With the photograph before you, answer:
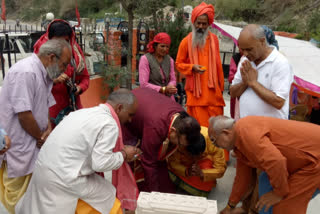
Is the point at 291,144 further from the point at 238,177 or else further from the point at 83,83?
the point at 83,83

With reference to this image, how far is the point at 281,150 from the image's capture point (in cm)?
198

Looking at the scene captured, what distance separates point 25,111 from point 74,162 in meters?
0.52

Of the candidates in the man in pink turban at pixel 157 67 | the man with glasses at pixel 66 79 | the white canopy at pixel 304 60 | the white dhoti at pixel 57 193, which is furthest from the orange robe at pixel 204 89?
the white dhoti at pixel 57 193

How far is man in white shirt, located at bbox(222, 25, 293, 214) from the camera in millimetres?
2236

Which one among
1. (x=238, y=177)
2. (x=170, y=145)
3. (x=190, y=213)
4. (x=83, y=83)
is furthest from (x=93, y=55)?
(x=190, y=213)

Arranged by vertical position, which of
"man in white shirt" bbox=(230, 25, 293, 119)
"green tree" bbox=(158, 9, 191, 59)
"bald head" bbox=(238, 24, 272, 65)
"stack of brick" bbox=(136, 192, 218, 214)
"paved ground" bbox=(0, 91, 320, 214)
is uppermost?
"green tree" bbox=(158, 9, 191, 59)

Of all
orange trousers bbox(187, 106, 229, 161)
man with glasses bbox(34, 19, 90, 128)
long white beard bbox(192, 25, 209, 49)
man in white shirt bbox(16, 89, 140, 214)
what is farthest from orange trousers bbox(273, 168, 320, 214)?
man with glasses bbox(34, 19, 90, 128)

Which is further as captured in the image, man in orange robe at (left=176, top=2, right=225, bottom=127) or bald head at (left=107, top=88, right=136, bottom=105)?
man in orange robe at (left=176, top=2, right=225, bottom=127)

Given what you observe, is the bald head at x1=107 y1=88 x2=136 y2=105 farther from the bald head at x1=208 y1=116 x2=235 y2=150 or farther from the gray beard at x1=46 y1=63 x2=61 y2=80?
the bald head at x1=208 y1=116 x2=235 y2=150

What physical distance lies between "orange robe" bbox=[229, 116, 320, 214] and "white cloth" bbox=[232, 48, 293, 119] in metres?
0.35

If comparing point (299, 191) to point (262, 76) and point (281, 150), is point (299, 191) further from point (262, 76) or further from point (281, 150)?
point (262, 76)

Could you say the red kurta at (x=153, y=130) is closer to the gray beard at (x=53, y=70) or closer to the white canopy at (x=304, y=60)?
the gray beard at (x=53, y=70)

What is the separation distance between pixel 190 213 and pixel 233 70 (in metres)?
2.06

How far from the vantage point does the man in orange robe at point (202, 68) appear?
3.44 meters
